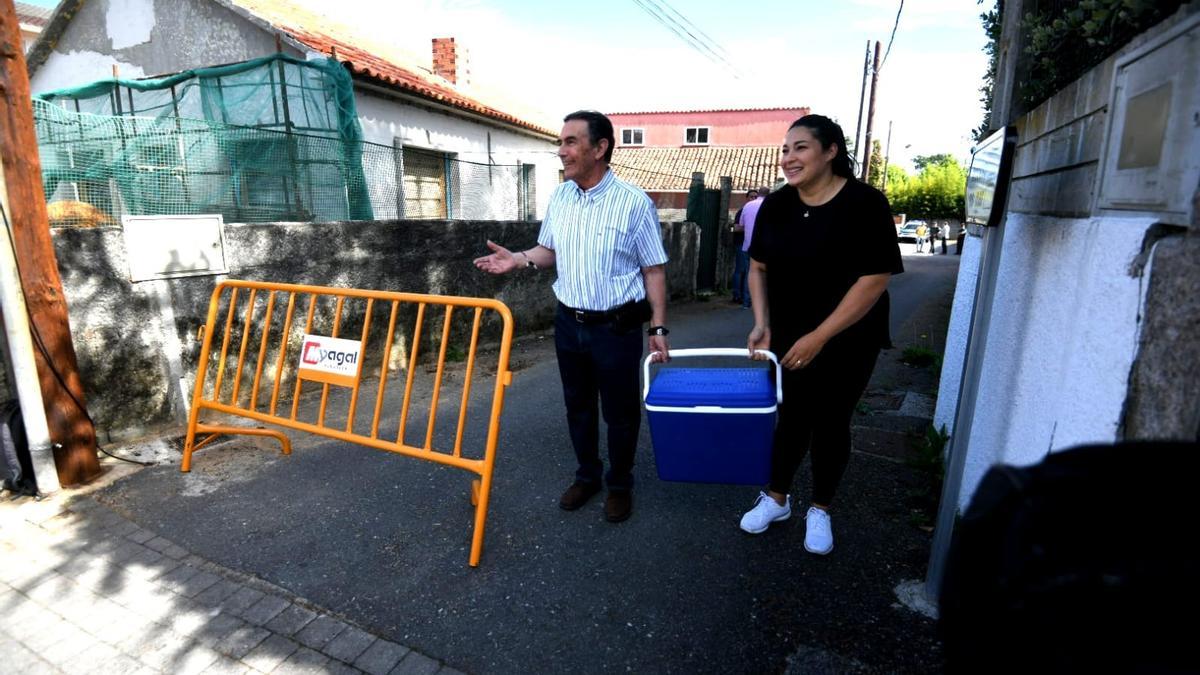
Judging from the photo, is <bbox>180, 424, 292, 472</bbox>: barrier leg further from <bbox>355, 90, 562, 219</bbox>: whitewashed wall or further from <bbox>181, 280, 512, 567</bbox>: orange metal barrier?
<bbox>355, 90, 562, 219</bbox>: whitewashed wall

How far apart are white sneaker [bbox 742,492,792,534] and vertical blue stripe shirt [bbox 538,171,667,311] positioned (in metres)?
1.18

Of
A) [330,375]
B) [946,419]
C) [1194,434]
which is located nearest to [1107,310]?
[1194,434]

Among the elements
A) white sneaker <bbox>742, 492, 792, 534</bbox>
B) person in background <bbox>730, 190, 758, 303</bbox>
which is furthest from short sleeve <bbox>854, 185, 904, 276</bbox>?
person in background <bbox>730, 190, 758, 303</bbox>

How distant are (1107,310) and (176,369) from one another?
16.8ft

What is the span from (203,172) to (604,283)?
4.32 m

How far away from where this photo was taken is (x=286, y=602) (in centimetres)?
254

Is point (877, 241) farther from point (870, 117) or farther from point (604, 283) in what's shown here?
point (870, 117)

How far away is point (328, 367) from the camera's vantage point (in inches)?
136

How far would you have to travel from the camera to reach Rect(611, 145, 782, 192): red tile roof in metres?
26.7

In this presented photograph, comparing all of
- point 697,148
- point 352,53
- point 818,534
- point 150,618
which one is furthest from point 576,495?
point 697,148

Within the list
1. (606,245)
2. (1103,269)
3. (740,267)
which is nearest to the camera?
(1103,269)

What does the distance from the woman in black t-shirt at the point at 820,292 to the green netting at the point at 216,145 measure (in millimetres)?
4845

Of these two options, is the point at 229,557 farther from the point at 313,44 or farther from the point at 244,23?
the point at 244,23

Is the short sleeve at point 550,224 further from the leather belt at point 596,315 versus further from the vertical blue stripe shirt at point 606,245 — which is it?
the leather belt at point 596,315
